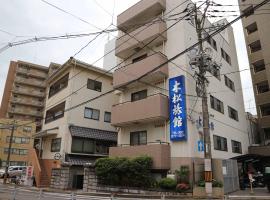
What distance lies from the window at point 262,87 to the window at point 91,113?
2211 cm

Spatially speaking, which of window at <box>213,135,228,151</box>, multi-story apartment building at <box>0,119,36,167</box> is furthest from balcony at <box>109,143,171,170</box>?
multi-story apartment building at <box>0,119,36,167</box>

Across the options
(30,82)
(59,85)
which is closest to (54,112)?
(59,85)

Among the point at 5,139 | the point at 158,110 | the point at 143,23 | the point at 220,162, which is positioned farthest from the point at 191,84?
the point at 5,139

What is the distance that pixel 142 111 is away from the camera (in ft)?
65.8

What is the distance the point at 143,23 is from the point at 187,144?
1261 centimetres

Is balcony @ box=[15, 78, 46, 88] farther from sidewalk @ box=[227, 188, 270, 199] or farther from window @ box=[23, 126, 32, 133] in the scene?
sidewalk @ box=[227, 188, 270, 199]

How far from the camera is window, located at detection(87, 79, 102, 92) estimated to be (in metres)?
28.4

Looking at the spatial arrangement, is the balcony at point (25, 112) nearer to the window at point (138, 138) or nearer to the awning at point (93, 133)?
the awning at point (93, 133)

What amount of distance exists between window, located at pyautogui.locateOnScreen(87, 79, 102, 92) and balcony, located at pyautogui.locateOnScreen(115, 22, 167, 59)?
523cm

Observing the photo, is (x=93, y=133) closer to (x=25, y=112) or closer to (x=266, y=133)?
(x=266, y=133)

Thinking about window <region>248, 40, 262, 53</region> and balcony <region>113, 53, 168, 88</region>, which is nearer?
balcony <region>113, 53, 168, 88</region>

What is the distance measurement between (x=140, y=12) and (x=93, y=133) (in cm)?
1310

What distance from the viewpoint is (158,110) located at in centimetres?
1892

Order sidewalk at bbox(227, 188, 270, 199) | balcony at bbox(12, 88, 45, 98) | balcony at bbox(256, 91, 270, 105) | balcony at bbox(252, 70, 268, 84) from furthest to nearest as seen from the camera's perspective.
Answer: balcony at bbox(12, 88, 45, 98) < balcony at bbox(252, 70, 268, 84) < balcony at bbox(256, 91, 270, 105) < sidewalk at bbox(227, 188, 270, 199)
